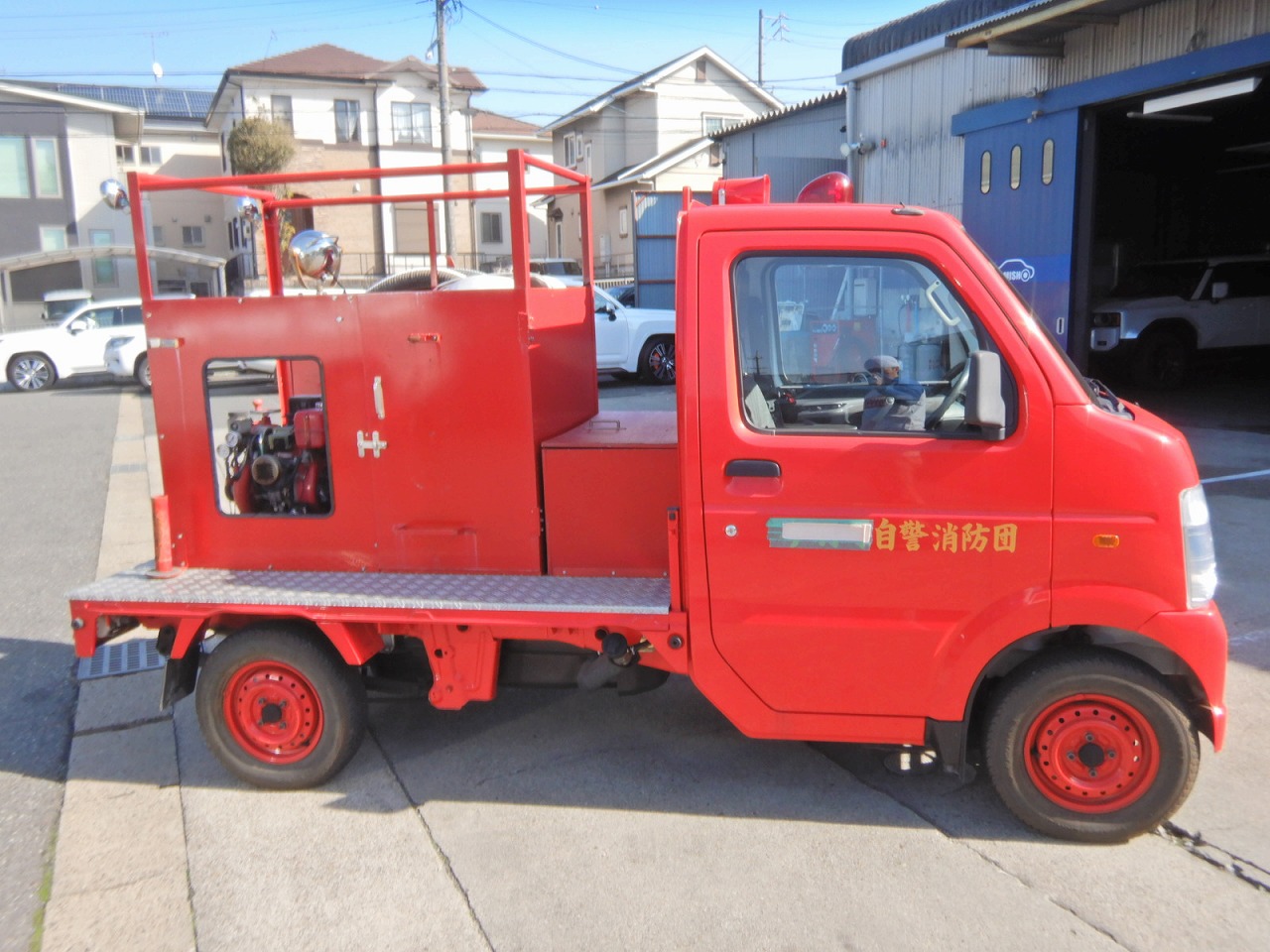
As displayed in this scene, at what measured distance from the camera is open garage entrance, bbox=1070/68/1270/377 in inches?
581

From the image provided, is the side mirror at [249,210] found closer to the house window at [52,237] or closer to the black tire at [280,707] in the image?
the black tire at [280,707]

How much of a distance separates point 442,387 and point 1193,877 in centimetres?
312

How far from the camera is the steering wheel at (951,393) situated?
137 inches

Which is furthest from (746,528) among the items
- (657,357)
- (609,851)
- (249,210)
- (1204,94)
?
(657,357)

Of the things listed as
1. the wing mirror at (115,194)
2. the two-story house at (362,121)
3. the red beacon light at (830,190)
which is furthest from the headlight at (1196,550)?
the two-story house at (362,121)

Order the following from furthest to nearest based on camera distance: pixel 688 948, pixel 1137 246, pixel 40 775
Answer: pixel 1137 246, pixel 40 775, pixel 688 948

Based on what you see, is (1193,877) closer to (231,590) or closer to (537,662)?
(537,662)

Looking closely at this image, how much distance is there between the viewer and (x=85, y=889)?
3541 mm

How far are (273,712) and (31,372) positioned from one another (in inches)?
759

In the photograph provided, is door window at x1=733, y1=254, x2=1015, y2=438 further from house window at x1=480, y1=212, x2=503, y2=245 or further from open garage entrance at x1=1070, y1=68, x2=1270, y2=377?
house window at x1=480, y1=212, x2=503, y2=245

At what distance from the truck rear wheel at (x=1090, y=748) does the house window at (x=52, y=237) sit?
37.8m

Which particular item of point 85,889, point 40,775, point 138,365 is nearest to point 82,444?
point 138,365

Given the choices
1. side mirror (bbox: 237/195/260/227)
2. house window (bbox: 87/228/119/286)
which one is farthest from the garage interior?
house window (bbox: 87/228/119/286)

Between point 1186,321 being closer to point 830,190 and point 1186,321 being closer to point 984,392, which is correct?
point 830,190
